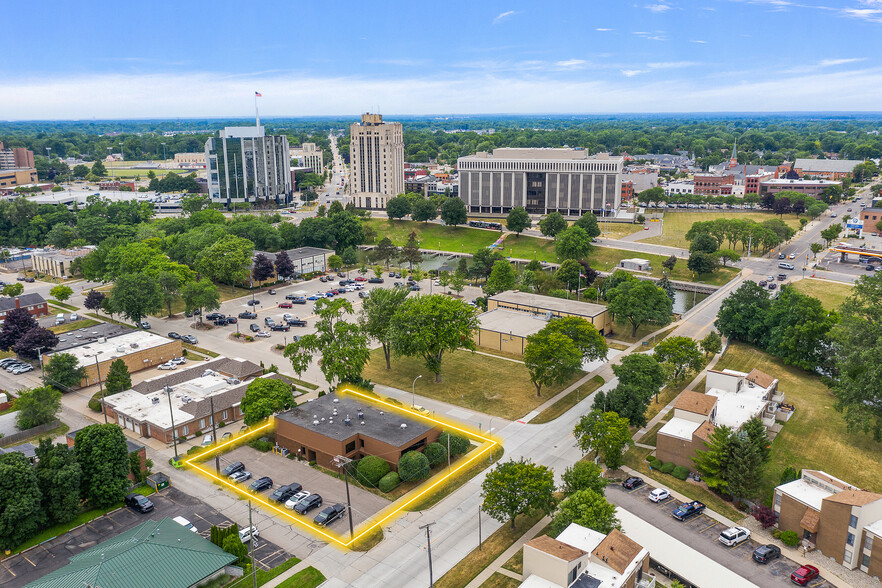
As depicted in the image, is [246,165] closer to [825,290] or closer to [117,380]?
[117,380]

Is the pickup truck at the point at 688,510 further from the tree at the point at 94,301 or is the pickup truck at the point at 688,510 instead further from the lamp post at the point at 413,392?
the tree at the point at 94,301

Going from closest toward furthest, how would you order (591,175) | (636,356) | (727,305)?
(636,356), (727,305), (591,175)

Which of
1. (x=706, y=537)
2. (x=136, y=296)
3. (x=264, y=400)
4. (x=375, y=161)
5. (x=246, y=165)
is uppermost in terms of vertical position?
(x=375, y=161)

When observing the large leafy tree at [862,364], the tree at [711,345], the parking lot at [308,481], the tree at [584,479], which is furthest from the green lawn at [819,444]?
the parking lot at [308,481]

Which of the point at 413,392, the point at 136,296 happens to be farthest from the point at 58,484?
the point at 136,296

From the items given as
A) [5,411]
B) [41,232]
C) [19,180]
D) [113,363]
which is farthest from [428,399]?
[19,180]

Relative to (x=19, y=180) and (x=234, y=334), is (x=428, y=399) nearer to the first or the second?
(x=234, y=334)
